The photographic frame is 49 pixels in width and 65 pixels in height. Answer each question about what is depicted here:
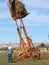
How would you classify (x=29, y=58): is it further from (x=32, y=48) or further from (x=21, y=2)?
(x=21, y=2)

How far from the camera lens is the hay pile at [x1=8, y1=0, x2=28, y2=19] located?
26.2 meters

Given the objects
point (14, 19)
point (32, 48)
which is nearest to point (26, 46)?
point (32, 48)

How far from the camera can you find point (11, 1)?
2678 centimetres

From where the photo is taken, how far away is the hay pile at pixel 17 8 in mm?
26245

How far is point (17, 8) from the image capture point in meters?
26.4

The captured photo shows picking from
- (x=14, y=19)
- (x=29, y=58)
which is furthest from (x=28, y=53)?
(x=14, y=19)

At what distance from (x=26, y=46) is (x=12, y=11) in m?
3.23

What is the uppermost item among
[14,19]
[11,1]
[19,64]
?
[11,1]

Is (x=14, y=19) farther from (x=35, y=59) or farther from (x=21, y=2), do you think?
(x=35, y=59)

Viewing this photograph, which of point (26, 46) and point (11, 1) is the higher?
point (11, 1)

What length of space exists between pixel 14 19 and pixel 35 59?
147 inches

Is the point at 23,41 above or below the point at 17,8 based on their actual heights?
below

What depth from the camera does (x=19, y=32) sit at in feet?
86.8

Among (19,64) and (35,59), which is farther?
(35,59)
